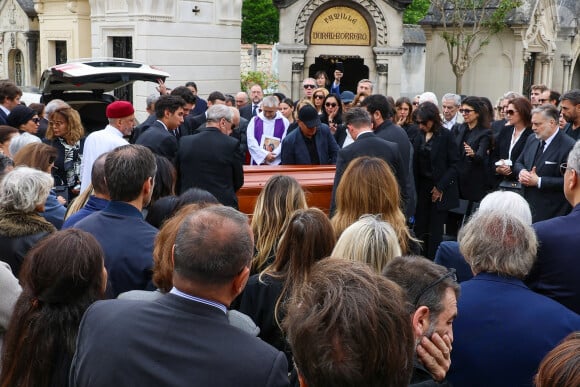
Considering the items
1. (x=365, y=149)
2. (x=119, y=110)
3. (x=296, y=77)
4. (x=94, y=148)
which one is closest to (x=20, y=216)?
(x=94, y=148)

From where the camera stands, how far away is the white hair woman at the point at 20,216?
349 cm

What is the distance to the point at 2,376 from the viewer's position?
2453 mm

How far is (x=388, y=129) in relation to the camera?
6715 mm

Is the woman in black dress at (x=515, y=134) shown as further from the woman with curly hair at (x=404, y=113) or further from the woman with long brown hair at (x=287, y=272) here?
the woman with long brown hair at (x=287, y=272)

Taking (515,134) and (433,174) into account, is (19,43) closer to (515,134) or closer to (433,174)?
(433,174)

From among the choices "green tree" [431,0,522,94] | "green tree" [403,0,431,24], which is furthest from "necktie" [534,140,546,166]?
"green tree" [403,0,431,24]

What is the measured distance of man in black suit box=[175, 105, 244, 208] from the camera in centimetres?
609

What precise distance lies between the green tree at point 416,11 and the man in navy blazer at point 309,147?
40264mm

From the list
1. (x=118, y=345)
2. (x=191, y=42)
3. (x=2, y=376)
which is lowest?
(x=2, y=376)

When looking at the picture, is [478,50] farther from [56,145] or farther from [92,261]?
Answer: [92,261]

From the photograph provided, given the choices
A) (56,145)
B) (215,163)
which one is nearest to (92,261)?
(215,163)

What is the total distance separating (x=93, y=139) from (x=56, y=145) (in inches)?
19.7

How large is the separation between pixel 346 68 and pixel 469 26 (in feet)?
14.1

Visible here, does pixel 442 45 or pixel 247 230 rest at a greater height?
pixel 442 45
